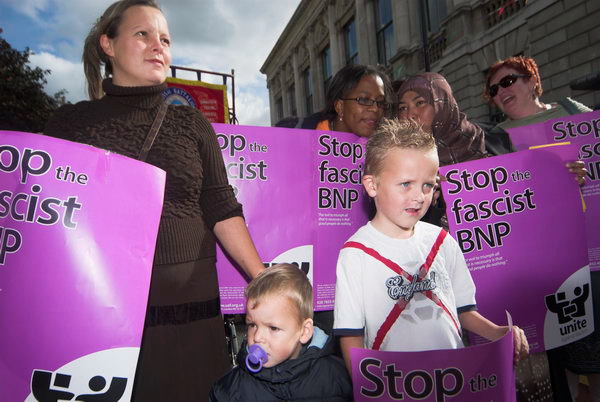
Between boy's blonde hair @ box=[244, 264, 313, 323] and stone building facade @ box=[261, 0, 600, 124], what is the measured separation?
2430 millimetres

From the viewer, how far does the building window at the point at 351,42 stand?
23094 mm

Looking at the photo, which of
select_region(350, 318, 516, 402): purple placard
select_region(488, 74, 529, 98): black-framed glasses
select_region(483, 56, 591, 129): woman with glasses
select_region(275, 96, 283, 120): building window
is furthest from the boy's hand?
select_region(275, 96, 283, 120): building window

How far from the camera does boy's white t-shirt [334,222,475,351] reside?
59.7 inches

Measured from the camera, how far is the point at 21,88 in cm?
1280

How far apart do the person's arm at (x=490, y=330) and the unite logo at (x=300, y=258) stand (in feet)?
2.87

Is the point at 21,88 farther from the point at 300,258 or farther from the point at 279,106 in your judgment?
the point at 279,106

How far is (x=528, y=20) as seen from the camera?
406 inches

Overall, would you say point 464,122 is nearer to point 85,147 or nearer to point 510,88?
point 510,88

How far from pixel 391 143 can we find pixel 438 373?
791 millimetres

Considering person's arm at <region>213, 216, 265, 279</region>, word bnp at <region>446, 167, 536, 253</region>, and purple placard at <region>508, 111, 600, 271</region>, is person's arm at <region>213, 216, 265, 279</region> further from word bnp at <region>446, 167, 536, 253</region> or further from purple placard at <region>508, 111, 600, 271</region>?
purple placard at <region>508, 111, 600, 271</region>

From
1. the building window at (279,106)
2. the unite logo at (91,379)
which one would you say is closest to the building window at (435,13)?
the unite logo at (91,379)

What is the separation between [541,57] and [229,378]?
1065 cm

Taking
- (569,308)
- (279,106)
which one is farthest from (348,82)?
(279,106)

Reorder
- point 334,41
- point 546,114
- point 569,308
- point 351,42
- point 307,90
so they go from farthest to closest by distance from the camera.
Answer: point 307,90, point 334,41, point 351,42, point 546,114, point 569,308
